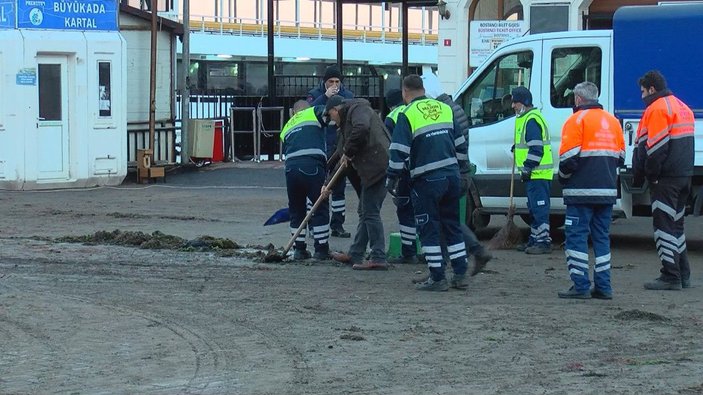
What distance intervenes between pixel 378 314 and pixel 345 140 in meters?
2.92

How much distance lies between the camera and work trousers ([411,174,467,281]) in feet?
34.3

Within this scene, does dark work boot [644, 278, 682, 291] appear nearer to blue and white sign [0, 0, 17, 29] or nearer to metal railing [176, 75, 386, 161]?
blue and white sign [0, 0, 17, 29]

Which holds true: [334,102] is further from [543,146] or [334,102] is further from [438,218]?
[543,146]

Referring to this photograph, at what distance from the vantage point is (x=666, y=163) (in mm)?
10492

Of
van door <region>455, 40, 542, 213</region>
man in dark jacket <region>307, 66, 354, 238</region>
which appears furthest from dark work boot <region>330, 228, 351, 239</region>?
van door <region>455, 40, 542, 213</region>

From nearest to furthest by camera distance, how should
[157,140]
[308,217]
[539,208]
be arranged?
1. [308,217]
2. [539,208]
3. [157,140]

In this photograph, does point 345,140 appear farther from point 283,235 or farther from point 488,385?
point 488,385

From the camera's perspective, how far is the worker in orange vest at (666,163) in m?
10.5

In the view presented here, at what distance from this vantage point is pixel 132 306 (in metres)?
9.73

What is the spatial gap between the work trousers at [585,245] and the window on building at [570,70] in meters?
3.83

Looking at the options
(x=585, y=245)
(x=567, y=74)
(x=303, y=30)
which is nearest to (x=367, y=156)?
(x=585, y=245)

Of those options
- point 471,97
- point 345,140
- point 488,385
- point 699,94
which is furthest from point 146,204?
point 488,385

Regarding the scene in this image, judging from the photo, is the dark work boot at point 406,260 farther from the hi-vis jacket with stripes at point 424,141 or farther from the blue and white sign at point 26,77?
the blue and white sign at point 26,77

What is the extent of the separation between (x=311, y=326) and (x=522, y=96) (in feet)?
16.9
